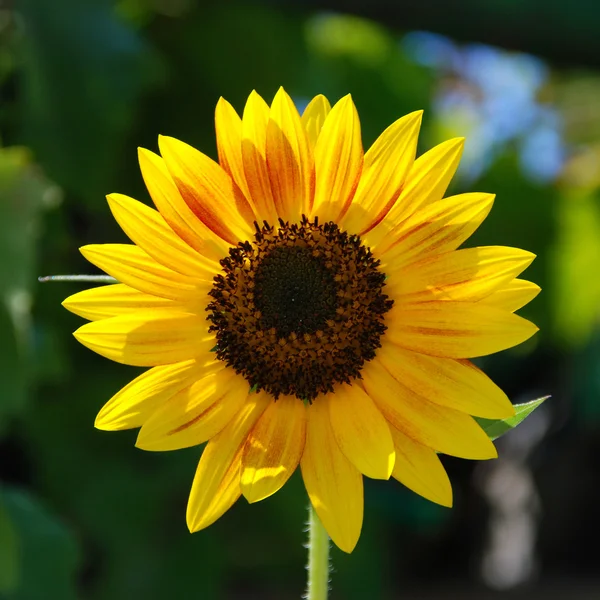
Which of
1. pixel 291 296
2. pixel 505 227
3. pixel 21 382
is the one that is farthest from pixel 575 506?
pixel 291 296

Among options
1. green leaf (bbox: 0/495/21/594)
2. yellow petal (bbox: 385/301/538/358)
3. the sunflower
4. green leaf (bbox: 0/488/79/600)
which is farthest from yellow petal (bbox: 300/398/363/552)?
green leaf (bbox: 0/488/79/600)

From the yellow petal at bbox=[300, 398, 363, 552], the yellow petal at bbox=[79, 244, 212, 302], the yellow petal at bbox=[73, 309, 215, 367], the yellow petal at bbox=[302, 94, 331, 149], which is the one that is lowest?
the yellow petal at bbox=[300, 398, 363, 552]

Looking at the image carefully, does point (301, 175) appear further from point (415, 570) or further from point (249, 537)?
point (415, 570)

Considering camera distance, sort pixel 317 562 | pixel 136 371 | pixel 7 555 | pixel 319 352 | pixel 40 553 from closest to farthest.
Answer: pixel 317 562 → pixel 319 352 → pixel 7 555 → pixel 40 553 → pixel 136 371

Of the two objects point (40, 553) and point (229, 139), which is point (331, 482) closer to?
point (229, 139)

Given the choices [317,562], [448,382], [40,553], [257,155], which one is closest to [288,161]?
[257,155]

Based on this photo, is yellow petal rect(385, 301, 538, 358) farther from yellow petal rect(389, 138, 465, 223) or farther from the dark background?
the dark background
